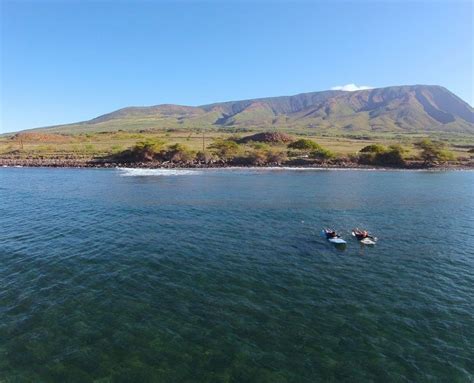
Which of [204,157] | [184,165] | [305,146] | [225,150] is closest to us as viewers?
[184,165]

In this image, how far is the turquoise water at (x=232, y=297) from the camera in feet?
54.9

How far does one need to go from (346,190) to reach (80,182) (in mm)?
60301

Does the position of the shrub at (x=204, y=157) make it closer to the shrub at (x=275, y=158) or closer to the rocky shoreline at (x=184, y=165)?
the rocky shoreline at (x=184, y=165)

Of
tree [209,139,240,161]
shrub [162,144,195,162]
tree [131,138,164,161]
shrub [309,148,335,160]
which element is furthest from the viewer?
tree [209,139,240,161]

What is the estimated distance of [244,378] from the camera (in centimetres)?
1571

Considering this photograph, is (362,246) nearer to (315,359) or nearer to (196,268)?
(196,268)

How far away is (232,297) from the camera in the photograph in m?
23.2

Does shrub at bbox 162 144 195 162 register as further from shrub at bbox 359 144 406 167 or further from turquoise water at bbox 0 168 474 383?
turquoise water at bbox 0 168 474 383

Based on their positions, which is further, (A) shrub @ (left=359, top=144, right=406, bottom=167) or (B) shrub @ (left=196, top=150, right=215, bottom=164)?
(B) shrub @ (left=196, top=150, right=215, bottom=164)

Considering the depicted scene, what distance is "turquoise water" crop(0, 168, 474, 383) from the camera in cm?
1672

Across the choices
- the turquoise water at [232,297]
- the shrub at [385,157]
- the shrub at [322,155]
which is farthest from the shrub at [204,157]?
the turquoise water at [232,297]

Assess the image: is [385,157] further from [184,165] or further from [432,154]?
[184,165]

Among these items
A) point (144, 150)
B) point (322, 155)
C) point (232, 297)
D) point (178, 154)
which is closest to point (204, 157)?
point (178, 154)

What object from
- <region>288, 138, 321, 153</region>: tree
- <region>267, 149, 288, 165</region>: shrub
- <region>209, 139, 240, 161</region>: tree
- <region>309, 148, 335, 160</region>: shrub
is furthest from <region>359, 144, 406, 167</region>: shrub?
<region>209, 139, 240, 161</region>: tree
